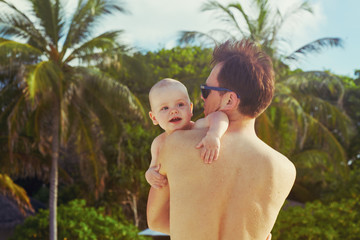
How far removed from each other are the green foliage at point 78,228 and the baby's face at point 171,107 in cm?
1194

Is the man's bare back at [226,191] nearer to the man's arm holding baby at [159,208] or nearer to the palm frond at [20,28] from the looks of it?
the man's arm holding baby at [159,208]

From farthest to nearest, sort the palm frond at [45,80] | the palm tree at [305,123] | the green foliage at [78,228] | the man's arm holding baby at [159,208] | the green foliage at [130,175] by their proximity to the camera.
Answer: the green foliage at [130,175]
the palm tree at [305,123]
the green foliage at [78,228]
the palm frond at [45,80]
the man's arm holding baby at [159,208]

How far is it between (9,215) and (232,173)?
683 inches

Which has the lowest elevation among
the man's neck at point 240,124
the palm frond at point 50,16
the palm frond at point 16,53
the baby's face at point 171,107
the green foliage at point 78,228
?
the green foliage at point 78,228

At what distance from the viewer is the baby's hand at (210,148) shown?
2367mm

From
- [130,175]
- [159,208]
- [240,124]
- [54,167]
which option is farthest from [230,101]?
[130,175]

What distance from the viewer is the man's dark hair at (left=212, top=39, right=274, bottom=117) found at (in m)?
2.51

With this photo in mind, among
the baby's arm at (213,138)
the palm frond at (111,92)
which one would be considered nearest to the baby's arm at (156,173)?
the baby's arm at (213,138)

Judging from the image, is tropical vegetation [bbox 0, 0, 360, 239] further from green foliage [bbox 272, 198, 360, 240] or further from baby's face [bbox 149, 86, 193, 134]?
baby's face [bbox 149, 86, 193, 134]

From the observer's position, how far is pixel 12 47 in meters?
13.7

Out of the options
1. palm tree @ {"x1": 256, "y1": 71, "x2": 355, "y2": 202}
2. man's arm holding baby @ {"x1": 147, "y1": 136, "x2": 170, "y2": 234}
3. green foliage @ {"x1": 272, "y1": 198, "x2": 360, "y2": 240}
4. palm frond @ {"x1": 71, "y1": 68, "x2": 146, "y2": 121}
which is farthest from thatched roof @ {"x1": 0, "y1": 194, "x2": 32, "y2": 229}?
man's arm holding baby @ {"x1": 147, "y1": 136, "x2": 170, "y2": 234}

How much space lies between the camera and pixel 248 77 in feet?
8.24

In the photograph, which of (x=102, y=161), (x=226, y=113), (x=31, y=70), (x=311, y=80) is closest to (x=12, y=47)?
(x=31, y=70)

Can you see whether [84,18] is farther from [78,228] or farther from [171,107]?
[171,107]
